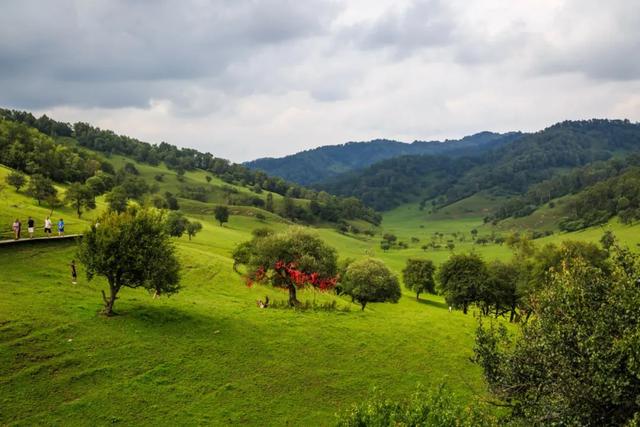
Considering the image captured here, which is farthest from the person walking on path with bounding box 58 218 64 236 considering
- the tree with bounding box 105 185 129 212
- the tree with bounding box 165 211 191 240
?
the tree with bounding box 105 185 129 212

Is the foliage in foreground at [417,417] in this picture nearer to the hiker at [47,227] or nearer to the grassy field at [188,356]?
the grassy field at [188,356]

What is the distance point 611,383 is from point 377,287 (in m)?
59.5

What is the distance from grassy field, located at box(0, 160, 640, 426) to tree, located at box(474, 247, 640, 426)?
16507 mm

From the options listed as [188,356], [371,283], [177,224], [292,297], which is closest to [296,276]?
[292,297]

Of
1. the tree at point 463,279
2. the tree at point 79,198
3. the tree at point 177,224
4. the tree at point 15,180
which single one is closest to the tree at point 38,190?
the tree at point 15,180

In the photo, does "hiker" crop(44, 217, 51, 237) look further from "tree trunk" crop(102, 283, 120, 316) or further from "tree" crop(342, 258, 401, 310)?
"tree" crop(342, 258, 401, 310)

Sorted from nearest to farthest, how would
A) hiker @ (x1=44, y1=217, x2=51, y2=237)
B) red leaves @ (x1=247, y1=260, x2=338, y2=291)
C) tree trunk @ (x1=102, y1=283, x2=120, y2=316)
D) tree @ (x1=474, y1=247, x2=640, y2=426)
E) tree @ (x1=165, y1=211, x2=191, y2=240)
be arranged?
tree @ (x1=474, y1=247, x2=640, y2=426), tree trunk @ (x1=102, y1=283, x2=120, y2=316), red leaves @ (x1=247, y1=260, x2=338, y2=291), hiker @ (x1=44, y1=217, x2=51, y2=237), tree @ (x1=165, y1=211, x2=191, y2=240)

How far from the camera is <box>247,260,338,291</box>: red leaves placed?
6222 cm

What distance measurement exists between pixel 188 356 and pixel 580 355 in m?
32.1

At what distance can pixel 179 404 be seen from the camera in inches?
1446

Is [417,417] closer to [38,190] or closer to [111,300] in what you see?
[111,300]

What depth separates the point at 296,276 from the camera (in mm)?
62156

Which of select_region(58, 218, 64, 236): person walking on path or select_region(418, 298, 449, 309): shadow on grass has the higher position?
select_region(58, 218, 64, 236): person walking on path

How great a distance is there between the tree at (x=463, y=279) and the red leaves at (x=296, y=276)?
41.7m
